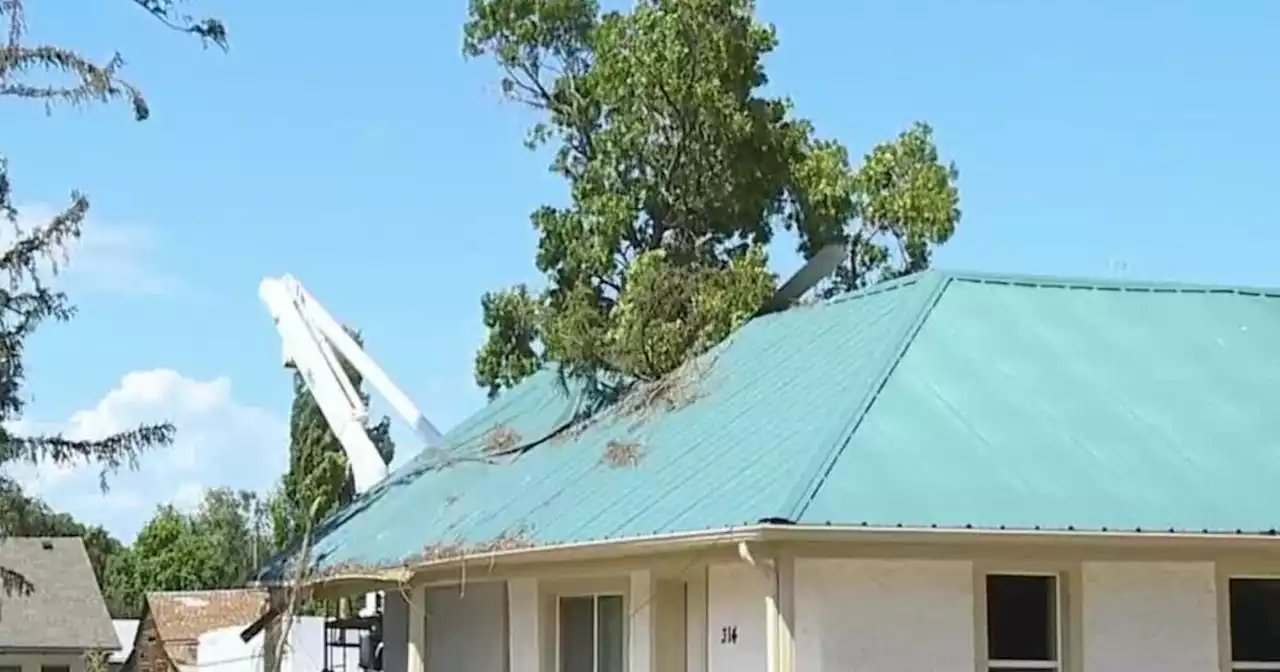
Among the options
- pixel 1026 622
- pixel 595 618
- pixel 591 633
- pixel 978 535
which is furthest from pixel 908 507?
pixel 591 633

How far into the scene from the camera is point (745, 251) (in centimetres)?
2520

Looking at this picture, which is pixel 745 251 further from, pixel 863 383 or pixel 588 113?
pixel 863 383

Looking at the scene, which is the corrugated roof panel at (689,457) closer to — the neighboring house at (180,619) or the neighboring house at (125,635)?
the neighboring house at (180,619)

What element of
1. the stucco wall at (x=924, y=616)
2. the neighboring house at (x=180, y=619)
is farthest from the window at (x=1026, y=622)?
the neighboring house at (x=180, y=619)

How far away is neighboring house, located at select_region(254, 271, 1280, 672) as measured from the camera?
14.0m

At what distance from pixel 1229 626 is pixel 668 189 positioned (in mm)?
11272

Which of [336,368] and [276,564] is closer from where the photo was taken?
[276,564]

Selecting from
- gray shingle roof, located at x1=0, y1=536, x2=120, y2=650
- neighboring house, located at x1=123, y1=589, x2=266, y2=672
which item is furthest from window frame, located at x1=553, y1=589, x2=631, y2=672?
neighboring house, located at x1=123, y1=589, x2=266, y2=672

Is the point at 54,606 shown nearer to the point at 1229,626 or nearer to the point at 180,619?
the point at 180,619

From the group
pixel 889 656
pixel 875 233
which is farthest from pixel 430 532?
pixel 875 233

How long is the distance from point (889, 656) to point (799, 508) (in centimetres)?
131

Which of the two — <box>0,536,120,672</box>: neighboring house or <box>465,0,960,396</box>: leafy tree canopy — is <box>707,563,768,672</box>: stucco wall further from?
<box>0,536,120,672</box>: neighboring house

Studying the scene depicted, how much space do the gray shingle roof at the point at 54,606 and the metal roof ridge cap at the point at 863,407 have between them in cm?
2583

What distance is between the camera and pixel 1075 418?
16.0 m
